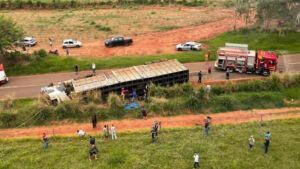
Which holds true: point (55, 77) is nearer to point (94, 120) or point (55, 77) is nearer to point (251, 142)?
point (94, 120)

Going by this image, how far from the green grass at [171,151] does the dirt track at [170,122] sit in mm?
1359

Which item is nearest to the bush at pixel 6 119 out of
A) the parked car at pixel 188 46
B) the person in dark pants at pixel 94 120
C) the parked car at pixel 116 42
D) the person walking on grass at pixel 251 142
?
the person in dark pants at pixel 94 120

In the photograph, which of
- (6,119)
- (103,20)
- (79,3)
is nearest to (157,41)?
(103,20)

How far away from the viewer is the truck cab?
32250 mm

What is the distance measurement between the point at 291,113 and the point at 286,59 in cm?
1243

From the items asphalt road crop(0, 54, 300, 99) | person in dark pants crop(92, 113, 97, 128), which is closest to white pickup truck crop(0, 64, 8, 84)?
asphalt road crop(0, 54, 300, 99)

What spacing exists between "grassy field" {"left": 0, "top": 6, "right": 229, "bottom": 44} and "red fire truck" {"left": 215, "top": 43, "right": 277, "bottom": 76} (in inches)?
797

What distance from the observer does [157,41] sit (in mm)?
45906

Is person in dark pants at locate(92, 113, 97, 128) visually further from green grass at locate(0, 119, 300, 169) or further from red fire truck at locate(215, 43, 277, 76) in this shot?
red fire truck at locate(215, 43, 277, 76)

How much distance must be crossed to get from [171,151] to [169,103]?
705 centimetres

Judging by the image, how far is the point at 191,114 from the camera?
27.2 meters

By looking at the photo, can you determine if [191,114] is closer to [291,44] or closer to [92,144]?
[92,144]

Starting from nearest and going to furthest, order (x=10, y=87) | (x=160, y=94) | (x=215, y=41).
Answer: (x=160, y=94) → (x=10, y=87) → (x=215, y=41)

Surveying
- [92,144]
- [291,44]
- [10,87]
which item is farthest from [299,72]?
[10,87]
